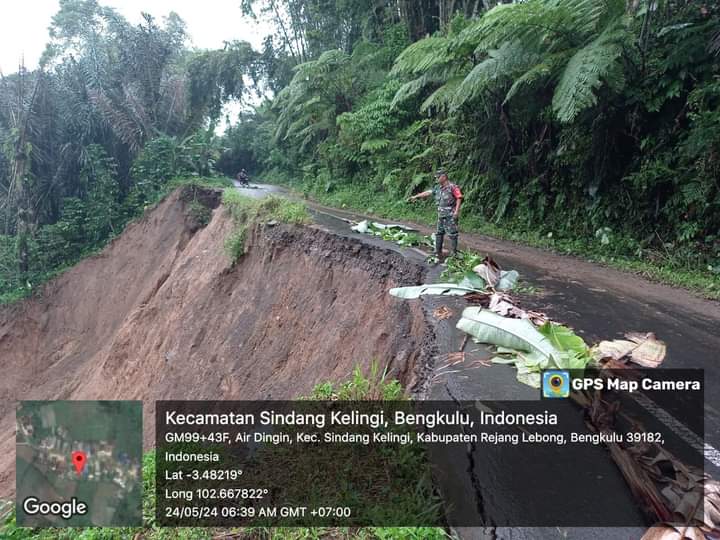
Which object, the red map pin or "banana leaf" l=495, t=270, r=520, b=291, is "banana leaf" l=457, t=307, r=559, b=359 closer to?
"banana leaf" l=495, t=270, r=520, b=291

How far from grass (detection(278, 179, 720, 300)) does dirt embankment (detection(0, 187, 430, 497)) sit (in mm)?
4131

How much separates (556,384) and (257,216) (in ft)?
34.1

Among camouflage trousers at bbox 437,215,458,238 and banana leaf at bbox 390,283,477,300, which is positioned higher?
camouflage trousers at bbox 437,215,458,238

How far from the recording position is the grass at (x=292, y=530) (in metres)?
2.31

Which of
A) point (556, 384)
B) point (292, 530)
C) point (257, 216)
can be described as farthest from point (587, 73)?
point (257, 216)

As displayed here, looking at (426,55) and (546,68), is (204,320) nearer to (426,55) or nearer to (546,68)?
(426,55)

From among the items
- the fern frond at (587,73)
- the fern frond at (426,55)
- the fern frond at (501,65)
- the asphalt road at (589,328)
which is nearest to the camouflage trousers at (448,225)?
the asphalt road at (589,328)

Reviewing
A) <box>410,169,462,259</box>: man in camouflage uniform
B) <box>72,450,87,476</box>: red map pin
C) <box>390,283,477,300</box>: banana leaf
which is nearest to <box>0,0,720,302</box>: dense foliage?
<box>410,169,462,259</box>: man in camouflage uniform

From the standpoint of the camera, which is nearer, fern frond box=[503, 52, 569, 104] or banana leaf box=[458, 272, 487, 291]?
→ banana leaf box=[458, 272, 487, 291]

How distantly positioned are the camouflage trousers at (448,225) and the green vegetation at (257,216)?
4.61 m

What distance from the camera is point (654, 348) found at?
346cm

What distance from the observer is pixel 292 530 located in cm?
254

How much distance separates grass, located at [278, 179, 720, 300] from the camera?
22.7 ft

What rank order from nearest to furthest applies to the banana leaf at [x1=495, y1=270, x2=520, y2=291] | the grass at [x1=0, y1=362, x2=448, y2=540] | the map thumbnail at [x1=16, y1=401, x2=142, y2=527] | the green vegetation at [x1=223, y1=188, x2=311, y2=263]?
the grass at [x1=0, y1=362, x2=448, y2=540], the map thumbnail at [x1=16, y1=401, x2=142, y2=527], the banana leaf at [x1=495, y1=270, x2=520, y2=291], the green vegetation at [x1=223, y1=188, x2=311, y2=263]
